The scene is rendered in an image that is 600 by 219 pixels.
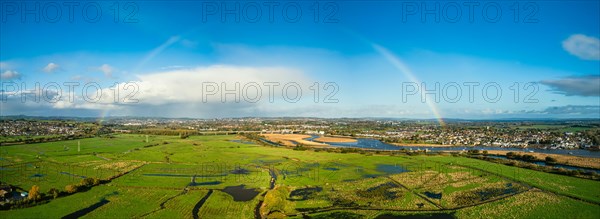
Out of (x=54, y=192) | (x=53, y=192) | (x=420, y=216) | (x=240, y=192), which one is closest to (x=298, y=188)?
(x=240, y=192)

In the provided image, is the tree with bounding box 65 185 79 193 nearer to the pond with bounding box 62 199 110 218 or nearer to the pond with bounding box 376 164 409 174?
the pond with bounding box 62 199 110 218

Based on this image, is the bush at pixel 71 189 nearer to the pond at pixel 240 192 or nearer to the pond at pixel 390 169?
the pond at pixel 240 192

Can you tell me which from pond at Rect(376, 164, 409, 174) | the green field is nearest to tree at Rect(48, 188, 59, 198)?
the green field

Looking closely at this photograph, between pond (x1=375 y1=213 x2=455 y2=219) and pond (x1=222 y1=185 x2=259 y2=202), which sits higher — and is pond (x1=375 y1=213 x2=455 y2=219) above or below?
below

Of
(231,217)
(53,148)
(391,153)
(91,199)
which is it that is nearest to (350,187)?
(231,217)

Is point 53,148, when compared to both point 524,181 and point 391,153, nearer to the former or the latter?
point 391,153

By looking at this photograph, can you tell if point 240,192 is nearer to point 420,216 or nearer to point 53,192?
point 420,216

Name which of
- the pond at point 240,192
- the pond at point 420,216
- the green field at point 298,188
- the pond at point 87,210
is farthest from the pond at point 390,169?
the pond at point 87,210

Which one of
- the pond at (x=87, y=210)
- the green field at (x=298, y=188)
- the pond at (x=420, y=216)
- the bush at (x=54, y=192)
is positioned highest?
the bush at (x=54, y=192)
